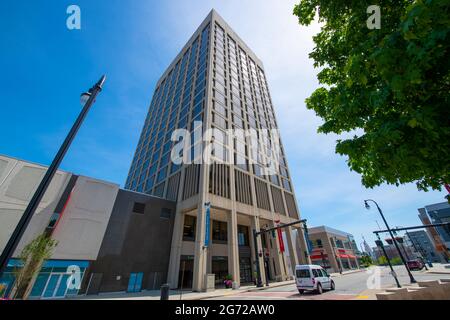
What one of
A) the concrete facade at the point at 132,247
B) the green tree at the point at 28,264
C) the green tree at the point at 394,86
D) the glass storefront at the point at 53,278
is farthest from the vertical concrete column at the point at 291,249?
the green tree at the point at 28,264

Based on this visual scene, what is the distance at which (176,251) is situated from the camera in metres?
26.4

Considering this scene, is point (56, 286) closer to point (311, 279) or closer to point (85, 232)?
point (85, 232)

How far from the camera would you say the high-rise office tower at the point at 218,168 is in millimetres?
27047

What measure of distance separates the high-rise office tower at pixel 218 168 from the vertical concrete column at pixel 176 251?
0.11 meters

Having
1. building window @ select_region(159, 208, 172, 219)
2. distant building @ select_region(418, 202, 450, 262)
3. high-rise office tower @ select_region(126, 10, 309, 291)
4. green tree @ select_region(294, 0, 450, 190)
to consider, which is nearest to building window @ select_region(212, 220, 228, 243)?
high-rise office tower @ select_region(126, 10, 309, 291)

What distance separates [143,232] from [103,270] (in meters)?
5.53

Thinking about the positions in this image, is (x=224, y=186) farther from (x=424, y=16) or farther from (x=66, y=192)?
(x=424, y=16)

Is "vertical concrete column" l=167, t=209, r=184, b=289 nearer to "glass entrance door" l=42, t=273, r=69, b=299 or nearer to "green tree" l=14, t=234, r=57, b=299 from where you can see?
"glass entrance door" l=42, t=273, r=69, b=299

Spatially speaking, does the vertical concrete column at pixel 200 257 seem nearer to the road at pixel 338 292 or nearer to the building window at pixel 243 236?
the road at pixel 338 292

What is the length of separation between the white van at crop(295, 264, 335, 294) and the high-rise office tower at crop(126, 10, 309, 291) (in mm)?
10831

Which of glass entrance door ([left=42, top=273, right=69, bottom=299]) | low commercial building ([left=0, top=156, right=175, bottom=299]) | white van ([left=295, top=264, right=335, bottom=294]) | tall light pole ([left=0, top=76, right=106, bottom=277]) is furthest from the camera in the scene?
low commercial building ([left=0, top=156, right=175, bottom=299])

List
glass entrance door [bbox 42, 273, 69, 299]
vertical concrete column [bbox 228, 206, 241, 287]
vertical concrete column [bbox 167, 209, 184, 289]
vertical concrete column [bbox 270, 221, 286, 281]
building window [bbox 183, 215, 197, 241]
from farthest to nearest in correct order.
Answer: vertical concrete column [bbox 270, 221, 286, 281] → building window [bbox 183, 215, 197, 241] → vertical concrete column [bbox 167, 209, 184, 289] → vertical concrete column [bbox 228, 206, 241, 287] → glass entrance door [bbox 42, 273, 69, 299]

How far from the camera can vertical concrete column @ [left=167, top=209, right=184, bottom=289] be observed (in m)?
24.9
